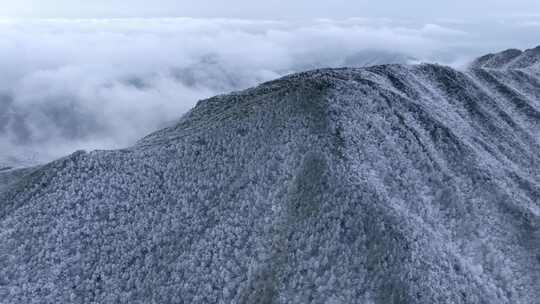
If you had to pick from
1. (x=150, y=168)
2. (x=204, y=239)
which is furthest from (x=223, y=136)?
Result: (x=204, y=239)

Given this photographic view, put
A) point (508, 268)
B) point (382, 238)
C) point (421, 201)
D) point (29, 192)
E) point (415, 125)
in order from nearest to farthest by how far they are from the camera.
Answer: point (382, 238)
point (508, 268)
point (421, 201)
point (29, 192)
point (415, 125)

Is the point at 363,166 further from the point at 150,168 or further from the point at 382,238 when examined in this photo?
the point at 150,168

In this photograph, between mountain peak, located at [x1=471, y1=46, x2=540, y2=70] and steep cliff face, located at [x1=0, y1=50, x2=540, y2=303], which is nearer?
steep cliff face, located at [x1=0, y1=50, x2=540, y2=303]

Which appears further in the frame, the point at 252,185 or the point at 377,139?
the point at 377,139

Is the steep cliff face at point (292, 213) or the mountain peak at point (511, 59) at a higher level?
the mountain peak at point (511, 59)

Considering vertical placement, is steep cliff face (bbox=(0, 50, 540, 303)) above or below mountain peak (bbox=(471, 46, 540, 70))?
below

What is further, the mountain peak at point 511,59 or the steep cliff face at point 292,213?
the mountain peak at point 511,59

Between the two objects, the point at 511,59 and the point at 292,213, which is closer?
the point at 292,213

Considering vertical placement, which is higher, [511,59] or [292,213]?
[511,59]
